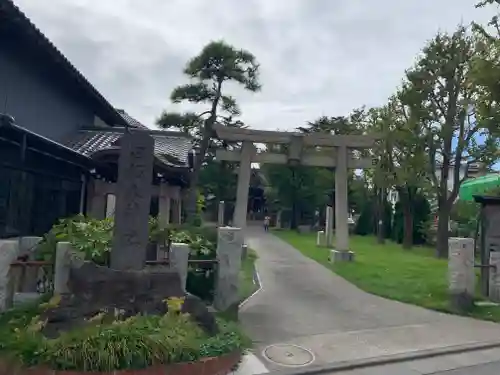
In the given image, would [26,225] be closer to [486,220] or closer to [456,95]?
[486,220]

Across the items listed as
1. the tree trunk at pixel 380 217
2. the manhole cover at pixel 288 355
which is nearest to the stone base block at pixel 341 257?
the manhole cover at pixel 288 355

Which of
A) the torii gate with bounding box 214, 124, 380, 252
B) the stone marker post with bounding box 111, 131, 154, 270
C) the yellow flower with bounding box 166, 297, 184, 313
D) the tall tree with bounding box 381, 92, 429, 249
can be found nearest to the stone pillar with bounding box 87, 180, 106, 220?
the torii gate with bounding box 214, 124, 380, 252

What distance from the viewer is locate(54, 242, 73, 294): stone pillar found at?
6941 millimetres

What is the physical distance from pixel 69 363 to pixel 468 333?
21.2ft

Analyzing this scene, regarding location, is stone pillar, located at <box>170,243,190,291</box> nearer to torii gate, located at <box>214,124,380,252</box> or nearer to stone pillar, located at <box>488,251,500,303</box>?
stone pillar, located at <box>488,251,500,303</box>

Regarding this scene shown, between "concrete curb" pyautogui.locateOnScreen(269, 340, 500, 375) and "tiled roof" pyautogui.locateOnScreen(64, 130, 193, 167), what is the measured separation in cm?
691

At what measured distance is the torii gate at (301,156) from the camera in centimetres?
1773

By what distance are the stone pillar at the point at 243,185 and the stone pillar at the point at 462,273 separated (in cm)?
891

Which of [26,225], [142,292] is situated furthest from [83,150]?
[142,292]

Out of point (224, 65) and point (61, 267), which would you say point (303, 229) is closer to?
point (224, 65)

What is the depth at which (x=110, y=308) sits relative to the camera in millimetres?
6359

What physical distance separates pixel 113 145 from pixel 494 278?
8.78 m

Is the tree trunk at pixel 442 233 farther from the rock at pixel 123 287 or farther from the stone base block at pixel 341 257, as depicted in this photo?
the rock at pixel 123 287

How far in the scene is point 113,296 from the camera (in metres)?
6.39
